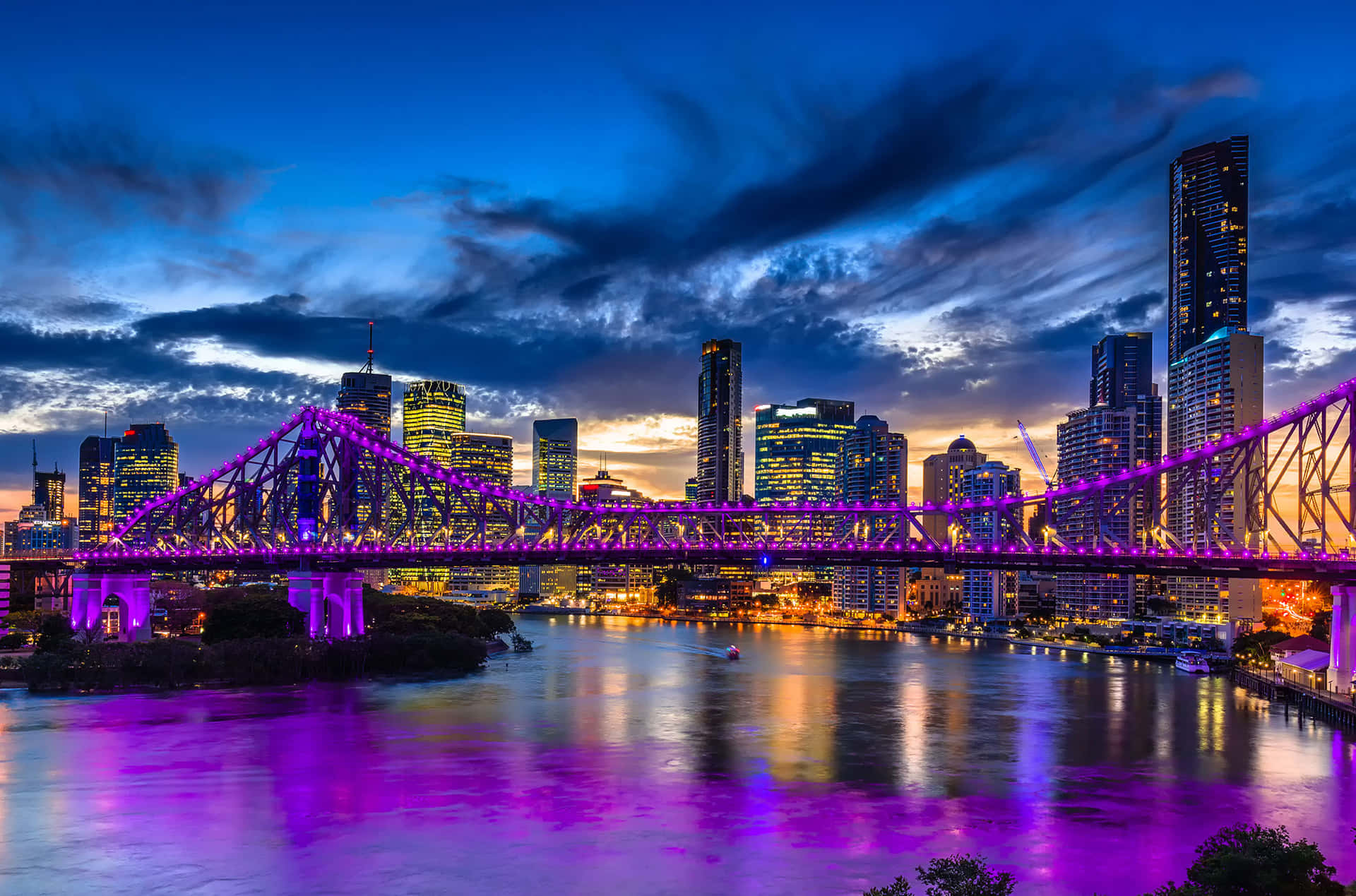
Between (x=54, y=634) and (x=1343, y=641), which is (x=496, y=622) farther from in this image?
(x=1343, y=641)

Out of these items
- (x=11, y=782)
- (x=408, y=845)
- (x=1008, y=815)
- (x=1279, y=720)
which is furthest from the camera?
(x=1279, y=720)

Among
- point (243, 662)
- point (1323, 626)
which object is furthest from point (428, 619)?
point (1323, 626)

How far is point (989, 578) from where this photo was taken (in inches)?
6348

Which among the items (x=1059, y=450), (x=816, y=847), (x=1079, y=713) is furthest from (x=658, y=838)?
(x=1059, y=450)

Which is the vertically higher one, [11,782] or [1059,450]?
[1059,450]

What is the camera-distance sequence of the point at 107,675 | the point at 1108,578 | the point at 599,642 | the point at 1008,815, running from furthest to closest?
the point at 1108,578 → the point at 599,642 → the point at 107,675 → the point at 1008,815

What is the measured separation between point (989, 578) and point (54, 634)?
11951 centimetres

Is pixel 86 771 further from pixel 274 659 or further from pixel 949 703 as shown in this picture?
pixel 949 703

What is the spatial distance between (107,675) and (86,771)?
25.4m

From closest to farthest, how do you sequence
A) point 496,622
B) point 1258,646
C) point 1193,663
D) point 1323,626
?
1. point 1258,646
2. point 1323,626
3. point 1193,663
4. point 496,622

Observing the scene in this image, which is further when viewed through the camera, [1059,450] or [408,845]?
[1059,450]

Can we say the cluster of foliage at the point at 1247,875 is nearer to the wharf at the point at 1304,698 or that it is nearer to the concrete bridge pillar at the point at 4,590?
the wharf at the point at 1304,698

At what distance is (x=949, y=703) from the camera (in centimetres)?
6756

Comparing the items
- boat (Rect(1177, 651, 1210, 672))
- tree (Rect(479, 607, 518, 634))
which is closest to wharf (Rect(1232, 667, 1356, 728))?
boat (Rect(1177, 651, 1210, 672))
